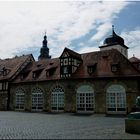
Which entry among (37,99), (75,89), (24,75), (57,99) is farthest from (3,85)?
(75,89)

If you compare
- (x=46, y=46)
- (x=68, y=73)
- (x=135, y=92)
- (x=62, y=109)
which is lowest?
(x=62, y=109)

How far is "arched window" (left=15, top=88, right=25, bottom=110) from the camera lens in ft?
135

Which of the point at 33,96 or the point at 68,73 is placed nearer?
the point at 68,73

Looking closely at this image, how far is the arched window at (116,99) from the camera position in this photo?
32.4 metres

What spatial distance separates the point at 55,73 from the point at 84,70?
16.0 ft

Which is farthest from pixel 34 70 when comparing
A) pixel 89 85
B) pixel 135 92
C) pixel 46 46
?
pixel 46 46

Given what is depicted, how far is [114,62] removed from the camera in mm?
34594

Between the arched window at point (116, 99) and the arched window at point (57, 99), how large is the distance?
689 centimetres

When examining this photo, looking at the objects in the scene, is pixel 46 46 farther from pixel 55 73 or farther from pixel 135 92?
pixel 135 92

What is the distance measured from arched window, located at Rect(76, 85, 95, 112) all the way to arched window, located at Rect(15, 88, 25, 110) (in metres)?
10.4

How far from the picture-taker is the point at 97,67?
1401 inches

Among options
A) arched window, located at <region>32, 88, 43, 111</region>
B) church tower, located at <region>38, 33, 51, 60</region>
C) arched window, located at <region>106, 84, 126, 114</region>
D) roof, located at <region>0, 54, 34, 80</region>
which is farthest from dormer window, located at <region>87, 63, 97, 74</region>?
church tower, located at <region>38, 33, 51, 60</region>

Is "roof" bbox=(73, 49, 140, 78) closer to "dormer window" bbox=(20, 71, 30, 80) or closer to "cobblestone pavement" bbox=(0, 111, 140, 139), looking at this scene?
"dormer window" bbox=(20, 71, 30, 80)

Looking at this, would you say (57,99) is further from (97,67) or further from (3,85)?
(3,85)
